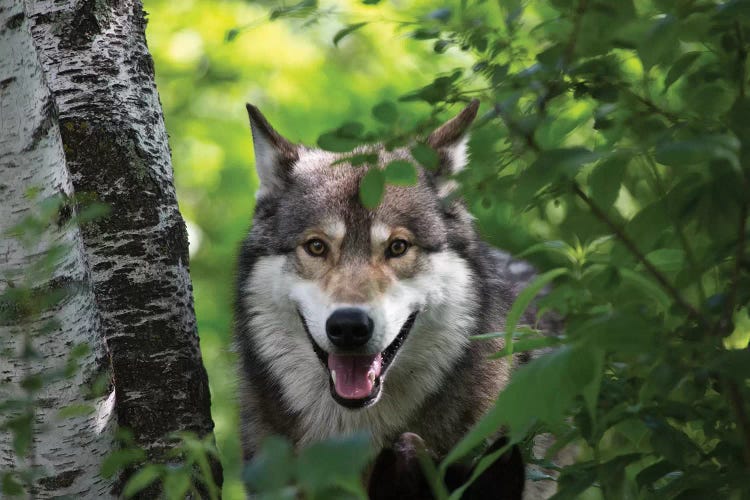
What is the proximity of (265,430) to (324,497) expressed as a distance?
2396 millimetres

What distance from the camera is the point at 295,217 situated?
3.70m

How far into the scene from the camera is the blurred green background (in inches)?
284

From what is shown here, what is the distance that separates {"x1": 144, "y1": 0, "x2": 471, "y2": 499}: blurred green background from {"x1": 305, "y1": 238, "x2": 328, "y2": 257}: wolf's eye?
304 cm

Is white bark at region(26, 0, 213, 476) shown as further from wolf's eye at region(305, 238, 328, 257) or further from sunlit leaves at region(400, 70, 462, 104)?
sunlit leaves at region(400, 70, 462, 104)

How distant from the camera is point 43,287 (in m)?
2.37

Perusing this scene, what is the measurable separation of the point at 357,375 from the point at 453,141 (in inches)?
41.9

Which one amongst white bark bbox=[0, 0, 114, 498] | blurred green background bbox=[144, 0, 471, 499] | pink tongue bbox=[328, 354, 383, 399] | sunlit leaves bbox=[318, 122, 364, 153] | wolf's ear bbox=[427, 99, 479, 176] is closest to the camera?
sunlit leaves bbox=[318, 122, 364, 153]

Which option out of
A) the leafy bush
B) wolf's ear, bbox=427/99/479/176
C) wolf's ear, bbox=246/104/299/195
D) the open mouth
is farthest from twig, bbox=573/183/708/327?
wolf's ear, bbox=246/104/299/195

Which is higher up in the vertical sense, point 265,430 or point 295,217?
point 295,217

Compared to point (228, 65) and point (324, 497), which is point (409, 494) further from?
point (228, 65)

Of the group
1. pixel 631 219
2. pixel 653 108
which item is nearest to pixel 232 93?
pixel 653 108

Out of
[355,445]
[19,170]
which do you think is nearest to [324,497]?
[355,445]

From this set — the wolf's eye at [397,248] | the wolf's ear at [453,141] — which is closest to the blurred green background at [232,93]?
the wolf's ear at [453,141]

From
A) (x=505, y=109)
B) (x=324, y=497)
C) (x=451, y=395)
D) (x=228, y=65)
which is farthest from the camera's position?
(x=228, y=65)
